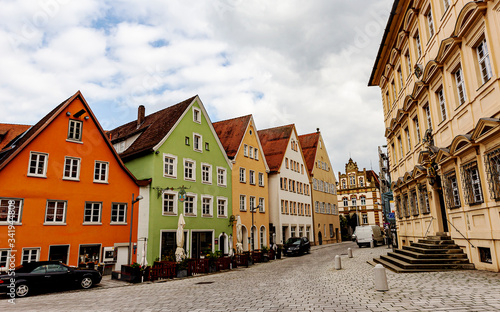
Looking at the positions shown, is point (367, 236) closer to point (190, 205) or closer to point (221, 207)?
point (221, 207)

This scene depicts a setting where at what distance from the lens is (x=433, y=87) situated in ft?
51.3

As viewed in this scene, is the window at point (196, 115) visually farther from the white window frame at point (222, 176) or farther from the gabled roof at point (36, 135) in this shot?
the gabled roof at point (36, 135)

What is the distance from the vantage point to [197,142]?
30156mm

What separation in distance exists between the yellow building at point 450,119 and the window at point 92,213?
1871 centimetres

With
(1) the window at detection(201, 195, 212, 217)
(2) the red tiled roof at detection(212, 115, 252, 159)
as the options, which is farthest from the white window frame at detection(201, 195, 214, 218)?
(2) the red tiled roof at detection(212, 115, 252, 159)

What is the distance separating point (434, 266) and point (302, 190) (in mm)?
33299

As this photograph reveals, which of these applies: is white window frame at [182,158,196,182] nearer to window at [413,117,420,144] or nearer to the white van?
window at [413,117,420,144]

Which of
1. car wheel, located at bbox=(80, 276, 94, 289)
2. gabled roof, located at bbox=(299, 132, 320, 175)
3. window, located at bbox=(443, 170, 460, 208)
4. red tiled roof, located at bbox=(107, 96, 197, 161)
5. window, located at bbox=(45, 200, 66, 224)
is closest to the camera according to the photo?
window, located at bbox=(443, 170, 460, 208)

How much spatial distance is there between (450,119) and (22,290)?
1875 cm

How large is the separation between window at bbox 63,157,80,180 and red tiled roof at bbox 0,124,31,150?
2316cm

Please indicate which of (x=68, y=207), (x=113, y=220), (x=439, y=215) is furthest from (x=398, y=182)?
(x=68, y=207)

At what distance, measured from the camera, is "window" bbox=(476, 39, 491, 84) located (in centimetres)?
1131

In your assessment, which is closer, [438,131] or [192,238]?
[438,131]

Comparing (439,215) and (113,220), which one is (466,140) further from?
(113,220)
